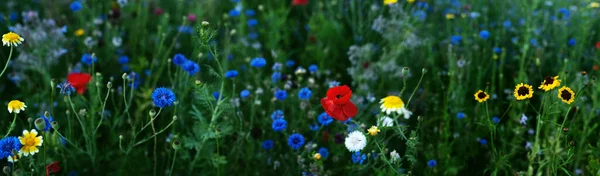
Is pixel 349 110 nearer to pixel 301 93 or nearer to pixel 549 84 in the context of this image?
pixel 301 93

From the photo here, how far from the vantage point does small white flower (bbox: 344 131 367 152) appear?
1701 mm

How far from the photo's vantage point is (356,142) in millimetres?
1717

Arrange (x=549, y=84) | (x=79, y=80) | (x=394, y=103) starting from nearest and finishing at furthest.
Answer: (x=394, y=103)
(x=549, y=84)
(x=79, y=80)

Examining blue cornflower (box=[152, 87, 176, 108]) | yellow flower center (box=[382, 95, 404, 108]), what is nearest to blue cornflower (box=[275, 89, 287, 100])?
blue cornflower (box=[152, 87, 176, 108])

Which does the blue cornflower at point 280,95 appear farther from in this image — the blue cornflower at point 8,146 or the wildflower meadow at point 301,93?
the blue cornflower at point 8,146

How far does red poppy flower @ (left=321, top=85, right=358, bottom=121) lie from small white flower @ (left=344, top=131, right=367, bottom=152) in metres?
0.07

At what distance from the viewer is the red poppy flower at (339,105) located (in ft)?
5.76

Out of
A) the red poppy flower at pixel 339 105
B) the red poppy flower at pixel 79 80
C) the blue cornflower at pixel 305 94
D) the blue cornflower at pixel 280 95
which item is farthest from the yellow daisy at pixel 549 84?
the red poppy flower at pixel 79 80

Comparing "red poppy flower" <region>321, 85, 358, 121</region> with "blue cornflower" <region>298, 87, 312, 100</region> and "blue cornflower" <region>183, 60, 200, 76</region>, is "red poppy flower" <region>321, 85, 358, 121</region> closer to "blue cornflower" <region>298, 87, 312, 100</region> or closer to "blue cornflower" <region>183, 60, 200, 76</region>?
"blue cornflower" <region>298, 87, 312, 100</region>

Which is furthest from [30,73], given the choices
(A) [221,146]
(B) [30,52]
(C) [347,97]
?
(C) [347,97]

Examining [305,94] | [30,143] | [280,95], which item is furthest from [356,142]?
[30,143]

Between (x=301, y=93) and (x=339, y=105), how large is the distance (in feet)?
1.42

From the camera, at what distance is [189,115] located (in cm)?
252

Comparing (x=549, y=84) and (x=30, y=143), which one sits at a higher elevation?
(x=30, y=143)
